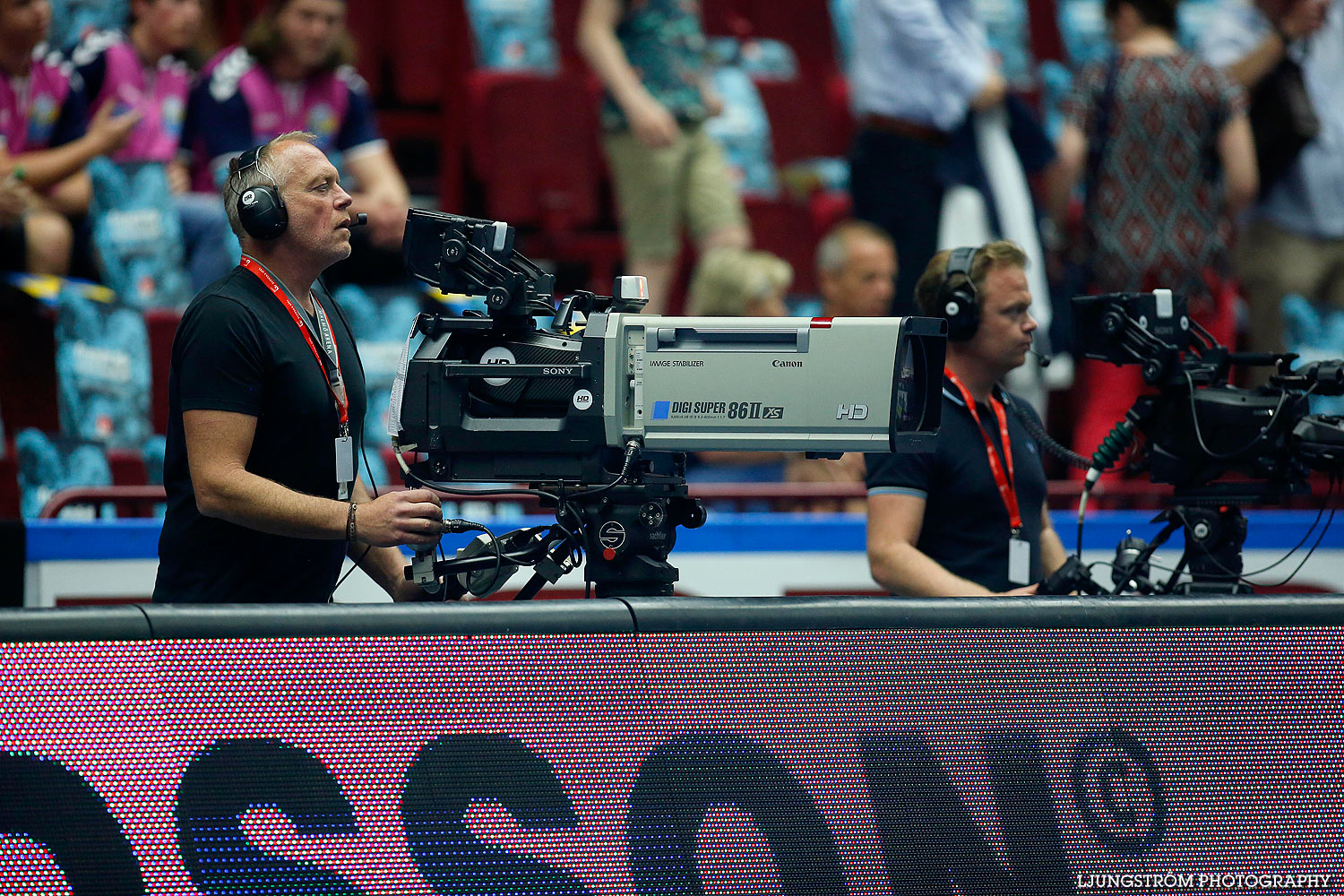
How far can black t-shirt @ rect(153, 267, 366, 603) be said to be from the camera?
2930 mm

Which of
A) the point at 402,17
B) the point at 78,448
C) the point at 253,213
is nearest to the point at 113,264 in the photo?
the point at 78,448

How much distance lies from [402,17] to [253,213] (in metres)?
4.82

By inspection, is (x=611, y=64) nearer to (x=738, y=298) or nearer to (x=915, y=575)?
(x=738, y=298)

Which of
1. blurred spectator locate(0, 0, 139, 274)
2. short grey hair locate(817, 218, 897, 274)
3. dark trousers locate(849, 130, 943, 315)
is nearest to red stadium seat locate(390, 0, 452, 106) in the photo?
blurred spectator locate(0, 0, 139, 274)

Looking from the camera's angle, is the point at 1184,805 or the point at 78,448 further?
the point at 78,448

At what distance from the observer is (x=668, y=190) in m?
6.25

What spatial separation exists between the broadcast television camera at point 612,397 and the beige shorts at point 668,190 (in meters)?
3.33

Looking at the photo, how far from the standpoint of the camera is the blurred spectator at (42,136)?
5.62 m

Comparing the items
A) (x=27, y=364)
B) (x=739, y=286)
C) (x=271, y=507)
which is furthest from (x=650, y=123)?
(x=271, y=507)

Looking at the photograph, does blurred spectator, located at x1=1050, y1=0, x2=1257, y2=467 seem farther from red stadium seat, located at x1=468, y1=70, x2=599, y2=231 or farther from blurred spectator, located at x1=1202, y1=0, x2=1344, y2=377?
red stadium seat, located at x1=468, y1=70, x2=599, y2=231

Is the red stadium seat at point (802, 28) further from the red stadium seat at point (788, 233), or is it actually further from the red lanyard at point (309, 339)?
the red lanyard at point (309, 339)

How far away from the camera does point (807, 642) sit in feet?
7.77

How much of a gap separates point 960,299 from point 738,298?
6.68 ft

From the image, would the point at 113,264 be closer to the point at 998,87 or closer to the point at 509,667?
the point at 998,87
